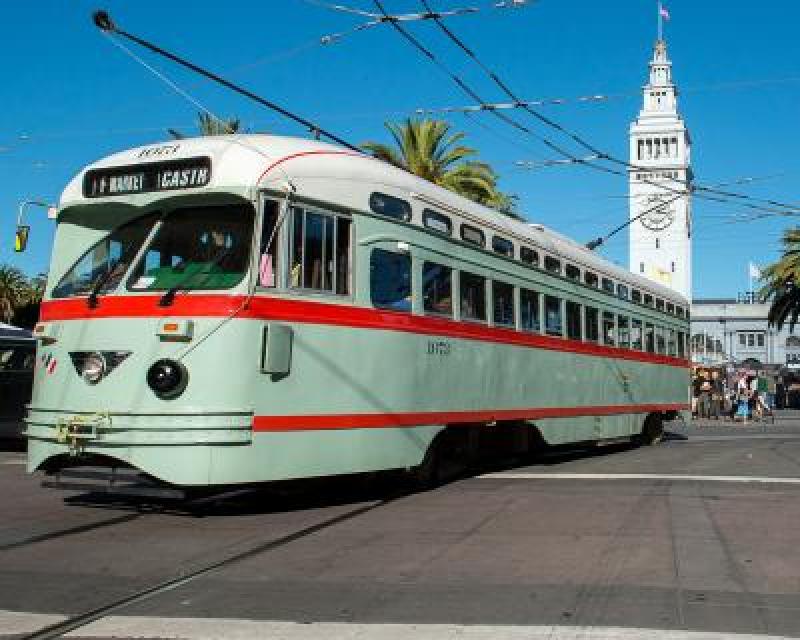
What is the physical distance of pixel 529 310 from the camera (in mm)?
Result: 13742

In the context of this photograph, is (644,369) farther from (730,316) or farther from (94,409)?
(730,316)

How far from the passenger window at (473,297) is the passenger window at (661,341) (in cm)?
951

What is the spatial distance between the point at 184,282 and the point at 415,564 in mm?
3404

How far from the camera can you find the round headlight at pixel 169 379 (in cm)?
841

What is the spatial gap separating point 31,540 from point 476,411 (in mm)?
5631

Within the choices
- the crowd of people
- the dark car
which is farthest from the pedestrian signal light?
the crowd of people

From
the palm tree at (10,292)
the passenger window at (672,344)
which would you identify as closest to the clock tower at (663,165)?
the palm tree at (10,292)

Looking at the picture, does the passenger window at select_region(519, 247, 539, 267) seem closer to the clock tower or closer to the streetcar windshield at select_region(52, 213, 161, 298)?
the streetcar windshield at select_region(52, 213, 161, 298)

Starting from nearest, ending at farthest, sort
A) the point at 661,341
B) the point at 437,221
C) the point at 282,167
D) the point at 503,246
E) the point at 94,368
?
the point at 94,368 < the point at 282,167 < the point at 437,221 < the point at 503,246 < the point at 661,341

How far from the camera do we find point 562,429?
48.8 ft

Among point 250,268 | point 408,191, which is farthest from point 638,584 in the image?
point 408,191

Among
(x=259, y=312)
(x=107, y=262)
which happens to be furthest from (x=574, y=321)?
(x=107, y=262)

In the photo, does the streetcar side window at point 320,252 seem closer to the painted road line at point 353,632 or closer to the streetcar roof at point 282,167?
the streetcar roof at point 282,167

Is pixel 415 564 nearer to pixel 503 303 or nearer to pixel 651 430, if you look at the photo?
pixel 503 303
